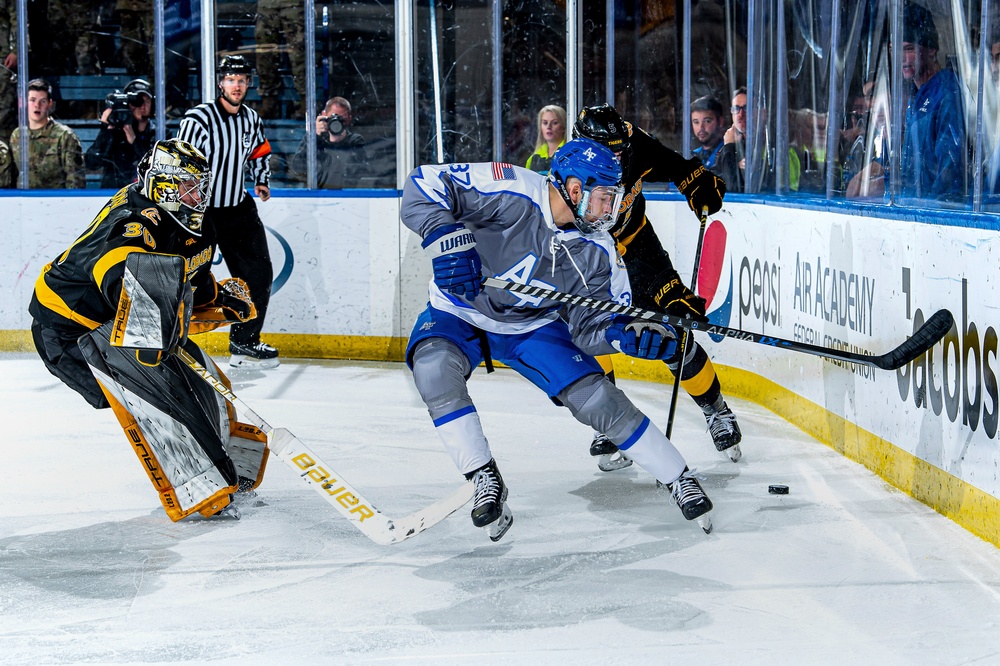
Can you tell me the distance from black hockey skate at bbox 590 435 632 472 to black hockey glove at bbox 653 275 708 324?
0.43m

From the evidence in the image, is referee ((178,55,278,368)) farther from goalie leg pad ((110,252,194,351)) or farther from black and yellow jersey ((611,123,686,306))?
goalie leg pad ((110,252,194,351))

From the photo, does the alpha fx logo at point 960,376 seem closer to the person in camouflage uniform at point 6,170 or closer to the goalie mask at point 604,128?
the goalie mask at point 604,128

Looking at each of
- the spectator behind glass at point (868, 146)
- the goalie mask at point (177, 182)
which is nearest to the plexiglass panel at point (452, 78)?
the spectator behind glass at point (868, 146)

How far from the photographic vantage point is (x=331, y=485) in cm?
279

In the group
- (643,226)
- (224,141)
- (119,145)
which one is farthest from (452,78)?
(643,226)

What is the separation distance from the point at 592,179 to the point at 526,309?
362 millimetres

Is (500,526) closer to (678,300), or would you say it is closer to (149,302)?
(149,302)

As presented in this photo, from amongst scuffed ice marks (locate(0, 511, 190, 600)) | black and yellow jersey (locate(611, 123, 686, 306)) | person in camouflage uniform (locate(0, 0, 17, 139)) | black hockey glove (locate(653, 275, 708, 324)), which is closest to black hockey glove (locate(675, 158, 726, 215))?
black and yellow jersey (locate(611, 123, 686, 306))

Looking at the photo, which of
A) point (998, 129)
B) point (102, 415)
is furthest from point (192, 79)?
point (998, 129)

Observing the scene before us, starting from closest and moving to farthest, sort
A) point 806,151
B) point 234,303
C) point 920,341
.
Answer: point 920,341 → point 234,303 → point 806,151

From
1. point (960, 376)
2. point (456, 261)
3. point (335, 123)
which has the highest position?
point (335, 123)

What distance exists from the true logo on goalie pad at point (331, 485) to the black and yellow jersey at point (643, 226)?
57.3 inches

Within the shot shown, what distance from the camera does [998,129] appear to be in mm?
2975

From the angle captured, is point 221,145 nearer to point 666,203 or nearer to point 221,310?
point 666,203
